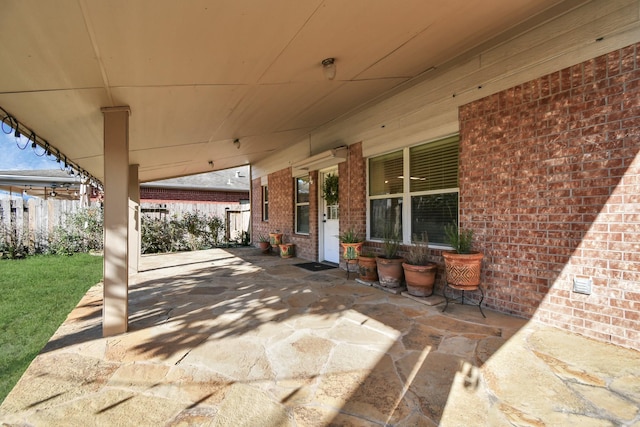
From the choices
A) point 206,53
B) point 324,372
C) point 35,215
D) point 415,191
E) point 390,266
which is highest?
point 206,53

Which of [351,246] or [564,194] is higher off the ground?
[564,194]

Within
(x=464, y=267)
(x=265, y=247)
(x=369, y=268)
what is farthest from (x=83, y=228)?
(x=464, y=267)

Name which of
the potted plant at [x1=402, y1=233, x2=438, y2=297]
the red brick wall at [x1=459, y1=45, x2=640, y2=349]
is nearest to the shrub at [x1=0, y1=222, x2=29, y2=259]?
the potted plant at [x1=402, y1=233, x2=438, y2=297]

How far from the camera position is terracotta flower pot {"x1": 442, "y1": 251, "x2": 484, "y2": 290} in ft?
11.3

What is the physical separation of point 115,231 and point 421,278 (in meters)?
3.61

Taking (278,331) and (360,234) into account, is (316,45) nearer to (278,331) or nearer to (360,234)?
(278,331)

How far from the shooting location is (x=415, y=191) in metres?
4.66

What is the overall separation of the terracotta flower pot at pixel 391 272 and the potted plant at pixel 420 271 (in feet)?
0.75

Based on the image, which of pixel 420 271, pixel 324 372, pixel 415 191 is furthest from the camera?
pixel 415 191

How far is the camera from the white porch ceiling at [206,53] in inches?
74.1

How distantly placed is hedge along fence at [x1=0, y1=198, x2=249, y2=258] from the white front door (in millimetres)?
5160

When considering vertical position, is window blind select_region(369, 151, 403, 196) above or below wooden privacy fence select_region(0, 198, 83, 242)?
above

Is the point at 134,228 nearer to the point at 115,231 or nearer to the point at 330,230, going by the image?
the point at 115,231

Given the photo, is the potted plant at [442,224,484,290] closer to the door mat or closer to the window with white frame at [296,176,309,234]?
the door mat
